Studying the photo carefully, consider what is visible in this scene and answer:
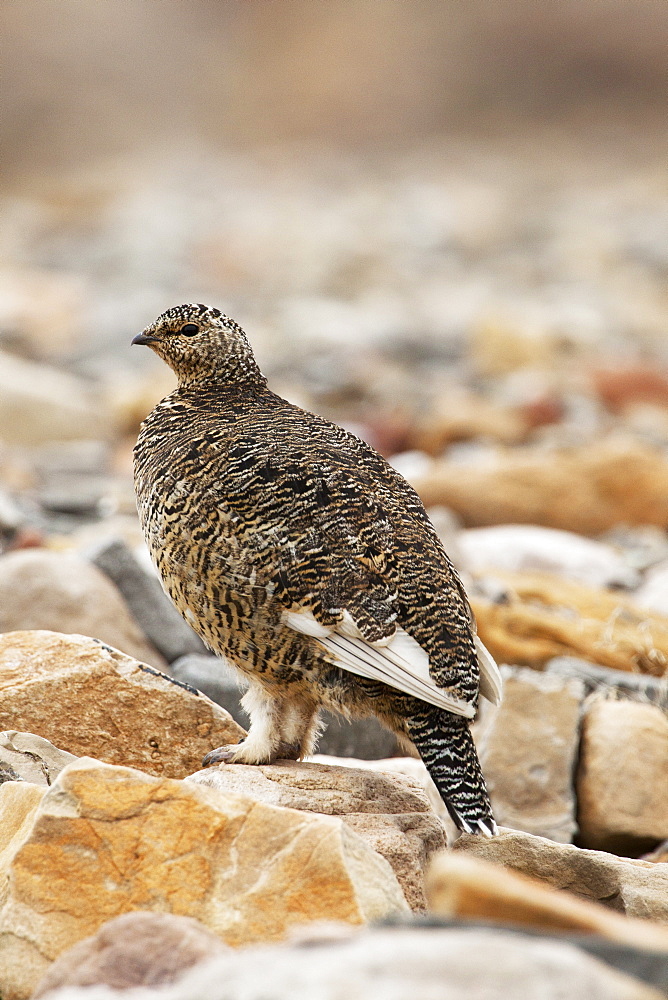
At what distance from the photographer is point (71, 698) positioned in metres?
5.11

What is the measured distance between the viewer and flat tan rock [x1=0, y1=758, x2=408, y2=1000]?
3586mm

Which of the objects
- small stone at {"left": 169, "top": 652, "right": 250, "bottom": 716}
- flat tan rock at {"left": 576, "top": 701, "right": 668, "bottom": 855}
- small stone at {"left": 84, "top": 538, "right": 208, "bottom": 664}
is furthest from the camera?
small stone at {"left": 84, "top": 538, "right": 208, "bottom": 664}

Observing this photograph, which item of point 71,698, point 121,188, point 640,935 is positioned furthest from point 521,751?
point 121,188

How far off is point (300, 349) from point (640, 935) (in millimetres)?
16708

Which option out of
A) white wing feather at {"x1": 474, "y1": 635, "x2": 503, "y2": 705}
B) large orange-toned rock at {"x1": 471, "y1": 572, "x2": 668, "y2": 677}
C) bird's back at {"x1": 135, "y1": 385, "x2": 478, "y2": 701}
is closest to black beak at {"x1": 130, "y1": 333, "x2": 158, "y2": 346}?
bird's back at {"x1": 135, "y1": 385, "x2": 478, "y2": 701}

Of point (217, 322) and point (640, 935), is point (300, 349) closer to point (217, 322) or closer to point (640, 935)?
point (217, 322)

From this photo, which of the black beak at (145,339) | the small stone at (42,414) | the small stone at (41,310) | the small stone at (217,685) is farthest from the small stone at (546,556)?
the small stone at (41,310)

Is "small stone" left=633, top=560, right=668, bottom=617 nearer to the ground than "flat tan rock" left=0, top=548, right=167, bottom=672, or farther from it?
farther from it

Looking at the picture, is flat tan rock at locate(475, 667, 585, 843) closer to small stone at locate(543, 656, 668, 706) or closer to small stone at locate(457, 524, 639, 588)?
small stone at locate(543, 656, 668, 706)

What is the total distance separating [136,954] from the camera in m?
3.02

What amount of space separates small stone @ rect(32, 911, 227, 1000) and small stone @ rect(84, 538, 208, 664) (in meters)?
4.03

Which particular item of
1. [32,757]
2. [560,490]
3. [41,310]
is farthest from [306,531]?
[41,310]

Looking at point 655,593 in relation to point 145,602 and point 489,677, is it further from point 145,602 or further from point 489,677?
point 489,677

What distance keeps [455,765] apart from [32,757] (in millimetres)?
1549
